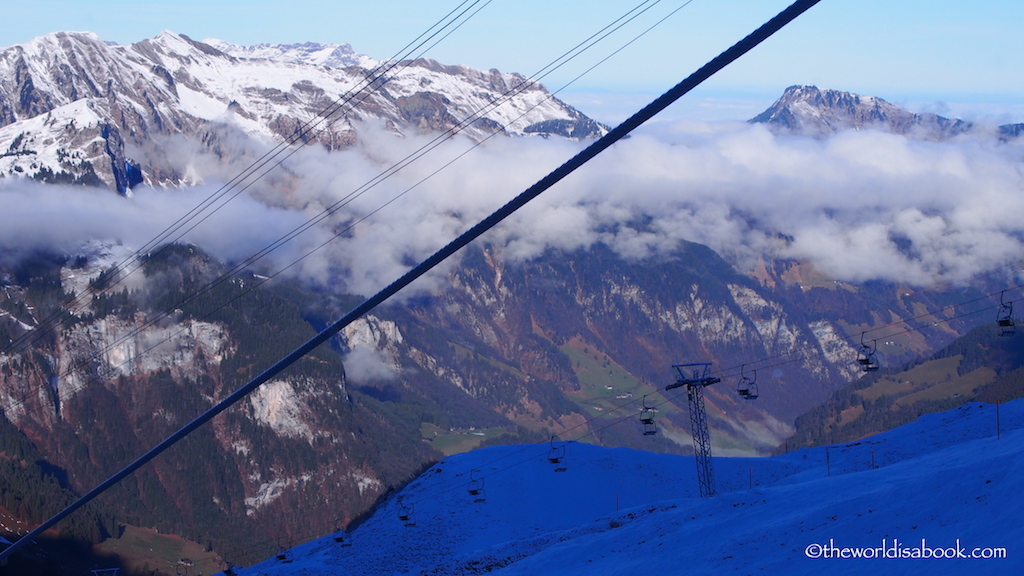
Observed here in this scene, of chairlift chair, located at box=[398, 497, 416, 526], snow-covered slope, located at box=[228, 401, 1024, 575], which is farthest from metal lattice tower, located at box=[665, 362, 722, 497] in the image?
chairlift chair, located at box=[398, 497, 416, 526]

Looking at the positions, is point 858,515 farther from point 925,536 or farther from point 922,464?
point 922,464

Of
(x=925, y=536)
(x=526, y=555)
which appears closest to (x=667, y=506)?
(x=526, y=555)

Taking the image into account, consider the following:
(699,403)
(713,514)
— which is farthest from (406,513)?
(713,514)

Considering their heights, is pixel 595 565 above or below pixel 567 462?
below

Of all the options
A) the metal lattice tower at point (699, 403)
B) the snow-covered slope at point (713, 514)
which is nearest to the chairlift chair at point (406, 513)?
the snow-covered slope at point (713, 514)

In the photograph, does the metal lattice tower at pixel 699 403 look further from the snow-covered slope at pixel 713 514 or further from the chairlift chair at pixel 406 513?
the chairlift chair at pixel 406 513

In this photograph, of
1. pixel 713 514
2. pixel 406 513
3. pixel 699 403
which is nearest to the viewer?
pixel 713 514

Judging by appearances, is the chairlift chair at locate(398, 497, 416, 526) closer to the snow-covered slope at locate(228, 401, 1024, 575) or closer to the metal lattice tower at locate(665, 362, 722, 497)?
the snow-covered slope at locate(228, 401, 1024, 575)

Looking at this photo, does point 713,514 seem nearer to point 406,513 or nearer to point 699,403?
point 699,403

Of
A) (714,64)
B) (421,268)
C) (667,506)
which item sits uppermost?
(714,64)
